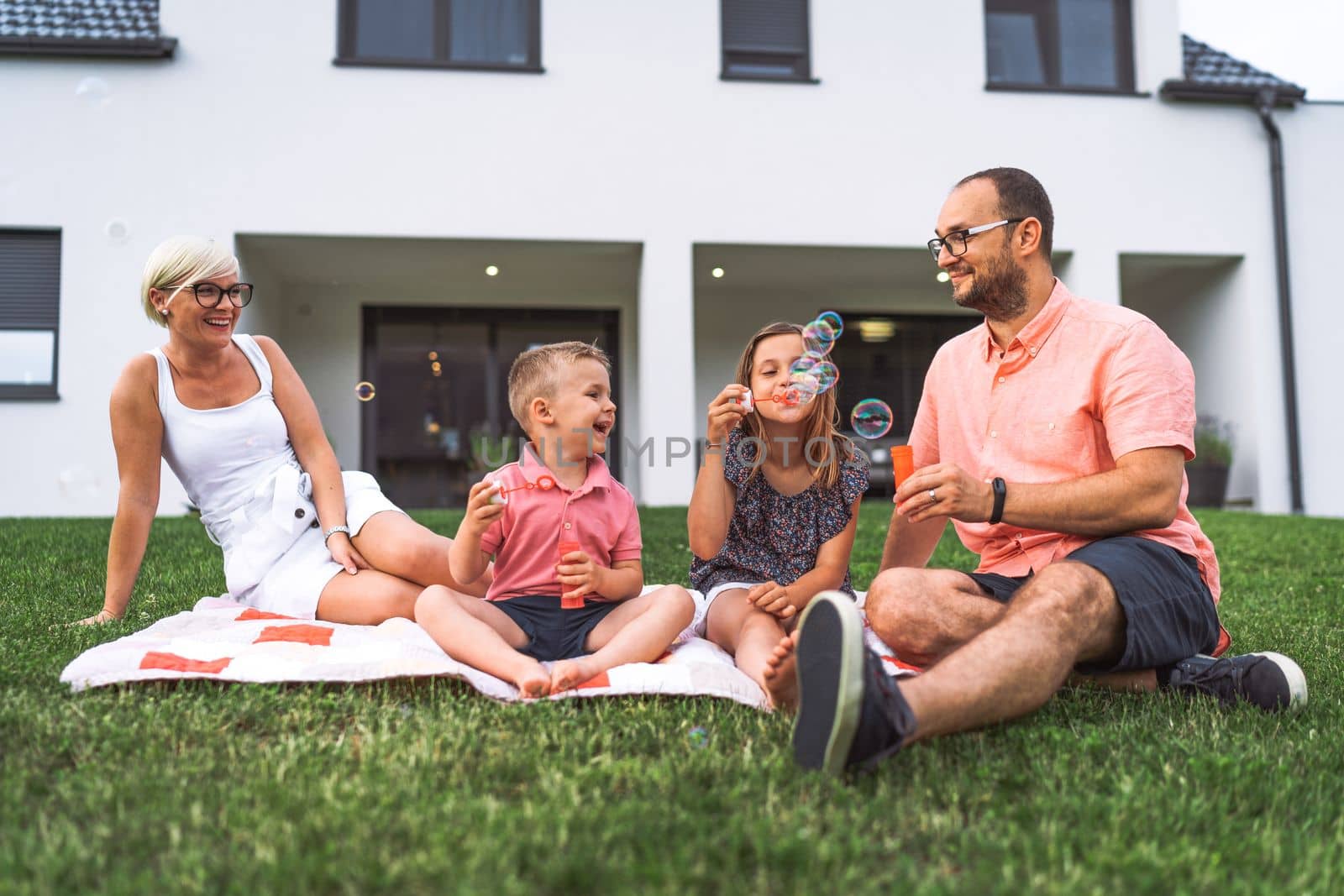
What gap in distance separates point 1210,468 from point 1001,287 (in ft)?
28.0

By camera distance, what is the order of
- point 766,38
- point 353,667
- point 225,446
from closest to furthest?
point 353,667
point 225,446
point 766,38

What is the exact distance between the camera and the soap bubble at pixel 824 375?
267 cm

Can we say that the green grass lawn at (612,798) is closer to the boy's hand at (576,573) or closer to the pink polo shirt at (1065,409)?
the boy's hand at (576,573)

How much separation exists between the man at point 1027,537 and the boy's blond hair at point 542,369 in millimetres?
946

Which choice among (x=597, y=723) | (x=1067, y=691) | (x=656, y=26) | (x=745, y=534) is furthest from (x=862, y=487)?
(x=656, y=26)

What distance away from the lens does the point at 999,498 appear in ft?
7.38

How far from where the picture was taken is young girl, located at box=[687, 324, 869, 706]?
8.83 feet

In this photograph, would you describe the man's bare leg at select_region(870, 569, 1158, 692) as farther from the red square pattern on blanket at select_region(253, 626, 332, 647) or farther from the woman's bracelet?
the woman's bracelet

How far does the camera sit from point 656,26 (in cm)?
920

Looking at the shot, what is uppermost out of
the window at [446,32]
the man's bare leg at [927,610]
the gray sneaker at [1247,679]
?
the window at [446,32]

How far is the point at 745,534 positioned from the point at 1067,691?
3.20ft

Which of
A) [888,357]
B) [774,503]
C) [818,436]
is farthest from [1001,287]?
[888,357]

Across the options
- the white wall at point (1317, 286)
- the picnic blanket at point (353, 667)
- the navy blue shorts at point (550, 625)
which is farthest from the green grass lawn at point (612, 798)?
the white wall at point (1317, 286)

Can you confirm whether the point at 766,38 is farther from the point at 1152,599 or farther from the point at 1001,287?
the point at 1152,599
